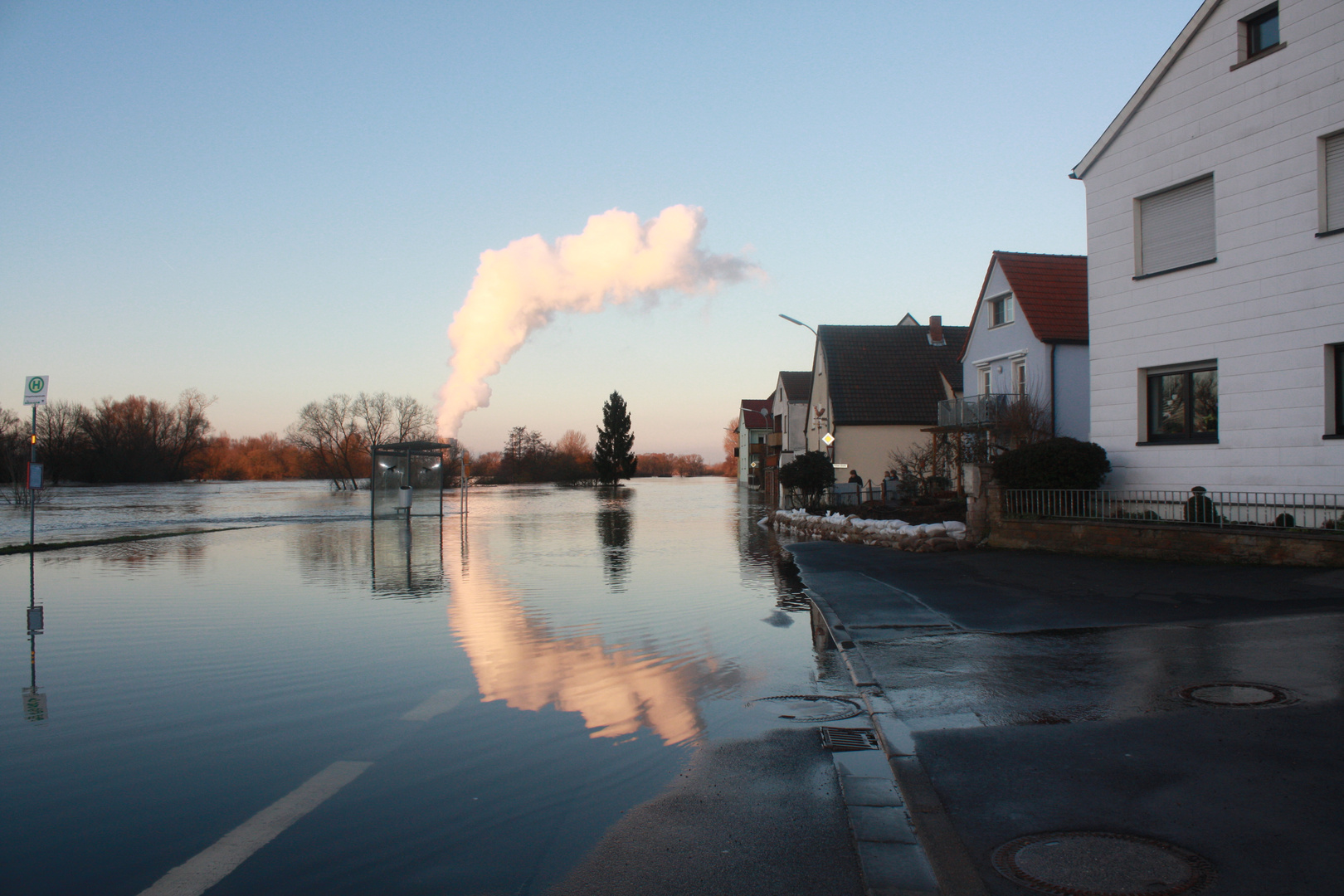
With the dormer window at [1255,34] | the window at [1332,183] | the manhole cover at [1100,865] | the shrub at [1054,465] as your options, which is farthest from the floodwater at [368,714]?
the dormer window at [1255,34]

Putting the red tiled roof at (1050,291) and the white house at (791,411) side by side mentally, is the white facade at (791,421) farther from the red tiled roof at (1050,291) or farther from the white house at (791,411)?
the red tiled roof at (1050,291)

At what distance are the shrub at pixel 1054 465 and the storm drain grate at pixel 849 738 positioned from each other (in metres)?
11.6

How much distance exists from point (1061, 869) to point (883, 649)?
15.5ft

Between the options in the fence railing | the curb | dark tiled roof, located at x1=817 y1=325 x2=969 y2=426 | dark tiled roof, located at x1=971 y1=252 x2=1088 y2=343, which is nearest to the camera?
the curb

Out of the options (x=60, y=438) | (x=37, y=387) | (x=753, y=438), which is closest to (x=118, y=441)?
(x=60, y=438)

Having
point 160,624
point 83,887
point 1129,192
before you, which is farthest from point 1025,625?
point 1129,192

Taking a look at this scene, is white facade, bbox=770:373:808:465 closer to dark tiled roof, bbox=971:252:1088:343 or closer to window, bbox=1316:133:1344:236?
dark tiled roof, bbox=971:252:1088:343

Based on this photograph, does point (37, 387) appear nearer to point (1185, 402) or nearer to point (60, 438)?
point (1185, 402)

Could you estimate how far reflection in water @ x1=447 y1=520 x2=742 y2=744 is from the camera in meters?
6.17

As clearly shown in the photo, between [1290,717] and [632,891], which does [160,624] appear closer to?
[632,891]

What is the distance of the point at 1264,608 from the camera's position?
9.04m

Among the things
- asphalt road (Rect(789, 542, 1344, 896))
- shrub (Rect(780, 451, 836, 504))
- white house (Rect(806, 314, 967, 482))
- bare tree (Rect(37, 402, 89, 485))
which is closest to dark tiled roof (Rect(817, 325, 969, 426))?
white house (Rect(806, 314, 967, 482))

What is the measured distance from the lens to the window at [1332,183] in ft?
44.9

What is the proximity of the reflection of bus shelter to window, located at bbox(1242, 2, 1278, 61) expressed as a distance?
25.3 m
